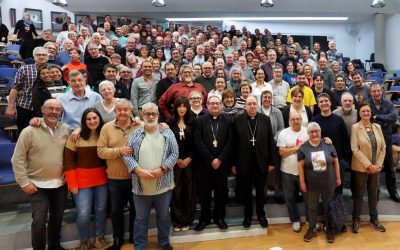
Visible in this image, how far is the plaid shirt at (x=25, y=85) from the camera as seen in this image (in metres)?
3.30

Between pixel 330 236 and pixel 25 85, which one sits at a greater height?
pixel 25 85

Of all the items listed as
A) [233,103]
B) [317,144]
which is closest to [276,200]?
[317,144]

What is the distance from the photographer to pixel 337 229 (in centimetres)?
348

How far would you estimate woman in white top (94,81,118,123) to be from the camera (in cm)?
310

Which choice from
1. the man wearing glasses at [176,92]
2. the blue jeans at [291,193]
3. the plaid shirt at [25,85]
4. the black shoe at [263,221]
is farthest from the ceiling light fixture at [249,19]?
the black shoe at [263,221]

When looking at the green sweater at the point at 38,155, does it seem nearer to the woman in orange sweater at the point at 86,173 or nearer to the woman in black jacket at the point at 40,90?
the woman in orange sweater at the point at 86,173

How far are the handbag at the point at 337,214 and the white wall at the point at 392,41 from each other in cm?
961

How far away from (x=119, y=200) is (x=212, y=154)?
3.20 ft

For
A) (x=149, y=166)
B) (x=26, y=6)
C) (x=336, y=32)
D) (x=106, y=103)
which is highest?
(x=26, y=6)

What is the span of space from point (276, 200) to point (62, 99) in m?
2.57

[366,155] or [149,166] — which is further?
[366,155]

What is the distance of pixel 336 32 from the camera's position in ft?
45.0

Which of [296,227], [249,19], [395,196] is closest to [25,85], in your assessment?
[296,227]

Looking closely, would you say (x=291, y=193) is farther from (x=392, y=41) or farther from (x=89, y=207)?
(x=392, y=41)
